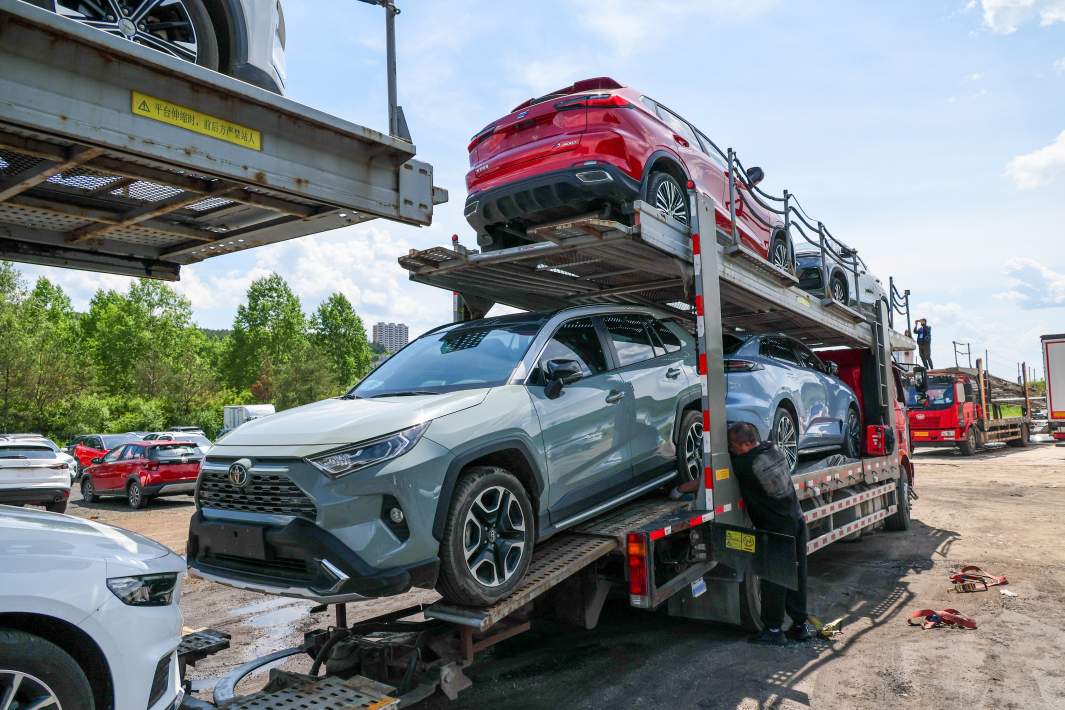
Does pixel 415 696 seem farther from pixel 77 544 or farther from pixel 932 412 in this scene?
pixel 932 412

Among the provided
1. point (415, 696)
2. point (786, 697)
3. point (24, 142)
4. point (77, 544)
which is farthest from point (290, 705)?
point (786, 697)

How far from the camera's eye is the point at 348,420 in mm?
3703

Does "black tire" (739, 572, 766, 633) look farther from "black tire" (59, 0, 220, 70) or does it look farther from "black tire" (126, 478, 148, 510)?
"black tire" (126, 478, 148, 510)

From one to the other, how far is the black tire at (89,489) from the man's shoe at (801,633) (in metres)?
15.9

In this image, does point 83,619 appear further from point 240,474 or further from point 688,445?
point 688,445

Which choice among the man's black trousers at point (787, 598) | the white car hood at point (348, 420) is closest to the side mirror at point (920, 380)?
the man's black trousers at point (787, 598)

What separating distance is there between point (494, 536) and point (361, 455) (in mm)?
861

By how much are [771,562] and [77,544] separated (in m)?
4.35

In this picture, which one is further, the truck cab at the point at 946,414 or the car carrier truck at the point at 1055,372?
the car carrier truck at the point at 1055,372

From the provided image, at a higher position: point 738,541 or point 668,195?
point 668,195

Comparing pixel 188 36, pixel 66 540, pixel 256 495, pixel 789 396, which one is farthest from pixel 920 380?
pixel 66 540

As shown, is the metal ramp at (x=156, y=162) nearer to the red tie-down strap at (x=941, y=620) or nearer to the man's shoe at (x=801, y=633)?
the man's shoe at (x=801, y=633)

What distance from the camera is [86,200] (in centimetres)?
316

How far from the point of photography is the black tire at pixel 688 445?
18.2ft
